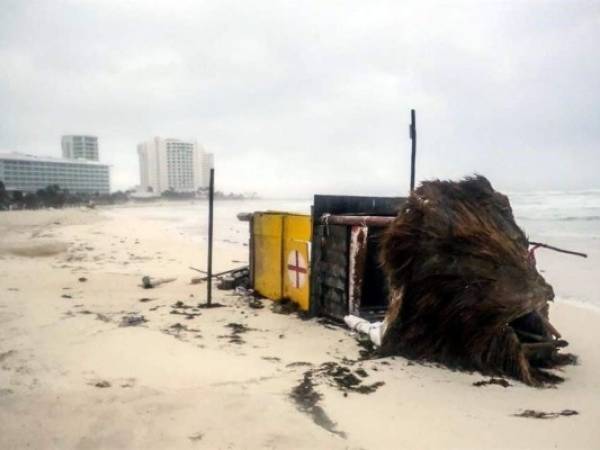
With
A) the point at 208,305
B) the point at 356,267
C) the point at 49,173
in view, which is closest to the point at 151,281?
the point at 208,305

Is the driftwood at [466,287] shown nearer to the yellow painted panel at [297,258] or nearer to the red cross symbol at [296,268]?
the yellow painted panel at [297,258]

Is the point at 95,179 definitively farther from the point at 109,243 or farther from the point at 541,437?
the point at 541,437

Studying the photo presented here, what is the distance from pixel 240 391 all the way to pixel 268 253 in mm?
4331

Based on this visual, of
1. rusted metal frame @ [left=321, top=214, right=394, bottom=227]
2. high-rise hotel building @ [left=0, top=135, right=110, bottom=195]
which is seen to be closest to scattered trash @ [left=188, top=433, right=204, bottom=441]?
rusted metal frame @ [left=321, top=214, right=394, bottom=227]

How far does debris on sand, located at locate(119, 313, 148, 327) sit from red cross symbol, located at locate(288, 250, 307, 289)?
2536 mm

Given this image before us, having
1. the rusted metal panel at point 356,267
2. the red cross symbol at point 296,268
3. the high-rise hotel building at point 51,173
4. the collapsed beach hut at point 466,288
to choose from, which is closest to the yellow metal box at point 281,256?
the red cross symbol at point 296,268

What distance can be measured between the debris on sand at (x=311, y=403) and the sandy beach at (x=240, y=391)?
0.06 ft

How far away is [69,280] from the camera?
9.95m

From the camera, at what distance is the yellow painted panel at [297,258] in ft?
23.7

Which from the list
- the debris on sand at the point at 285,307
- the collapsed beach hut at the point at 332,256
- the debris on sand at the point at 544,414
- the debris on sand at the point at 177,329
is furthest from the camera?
the debris on sand at the point at 285,307

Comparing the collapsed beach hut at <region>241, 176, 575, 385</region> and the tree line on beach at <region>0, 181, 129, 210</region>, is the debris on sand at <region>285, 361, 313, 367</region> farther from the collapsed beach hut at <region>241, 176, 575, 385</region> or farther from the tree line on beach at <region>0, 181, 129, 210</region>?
the tree line on beach at <region>0, 181, 129, 210</region>

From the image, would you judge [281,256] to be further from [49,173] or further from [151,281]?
[49,173]

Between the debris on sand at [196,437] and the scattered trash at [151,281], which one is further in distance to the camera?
the scattered trash at [151,281]

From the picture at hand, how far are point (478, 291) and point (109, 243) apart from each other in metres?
16.8
